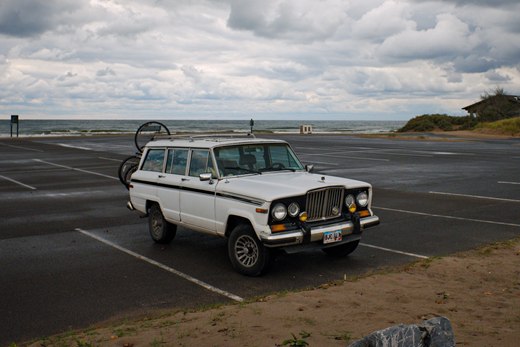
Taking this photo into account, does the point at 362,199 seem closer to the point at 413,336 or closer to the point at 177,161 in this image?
the point at 177,161

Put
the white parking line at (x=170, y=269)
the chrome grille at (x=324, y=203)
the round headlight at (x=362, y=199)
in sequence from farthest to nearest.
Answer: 1. the round headlight at (x=362, y=199)
2. the chrome grille at (x=324, y=203)
3. the white parking line at (x=170, y=269)

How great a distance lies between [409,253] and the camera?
8953 mm

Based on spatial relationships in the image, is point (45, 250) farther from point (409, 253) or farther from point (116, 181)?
point (116, 181)

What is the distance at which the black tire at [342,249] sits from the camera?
8586 millimetres

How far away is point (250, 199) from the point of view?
749 centimetres

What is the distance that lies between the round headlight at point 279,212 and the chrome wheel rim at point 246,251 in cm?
53

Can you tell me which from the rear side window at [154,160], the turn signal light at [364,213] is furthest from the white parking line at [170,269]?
the turn signal light at [364,213]

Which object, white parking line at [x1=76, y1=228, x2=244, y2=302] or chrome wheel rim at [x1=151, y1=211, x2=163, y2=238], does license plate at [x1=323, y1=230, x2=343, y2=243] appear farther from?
chrome wheel rim at [x1=151, y1=211, x2=163, y2=238]

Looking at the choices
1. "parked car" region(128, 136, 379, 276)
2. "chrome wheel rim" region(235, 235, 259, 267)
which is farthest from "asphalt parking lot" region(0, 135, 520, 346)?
"parked car" region(128, 136, 379, 276)

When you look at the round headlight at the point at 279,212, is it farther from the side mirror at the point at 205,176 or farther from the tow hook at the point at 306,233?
the side mirror at the point at 205,176

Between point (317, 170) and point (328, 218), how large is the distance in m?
13.9

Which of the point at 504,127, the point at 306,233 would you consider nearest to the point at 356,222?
the point at 306,233

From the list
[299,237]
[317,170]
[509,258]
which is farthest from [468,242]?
[317,170]

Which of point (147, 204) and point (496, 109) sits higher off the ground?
point (496, 109)
